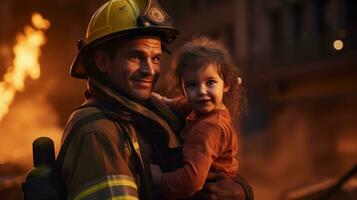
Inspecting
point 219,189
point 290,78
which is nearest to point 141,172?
point 219,189

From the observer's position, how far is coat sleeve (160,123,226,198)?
111 inches

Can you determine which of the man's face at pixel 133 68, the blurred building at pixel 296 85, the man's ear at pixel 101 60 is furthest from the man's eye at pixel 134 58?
the blurred building at pixel 296 85

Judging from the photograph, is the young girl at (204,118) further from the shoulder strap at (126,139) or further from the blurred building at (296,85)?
the blurred building at (296,85)

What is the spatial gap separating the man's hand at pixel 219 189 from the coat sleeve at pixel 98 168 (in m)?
0.39

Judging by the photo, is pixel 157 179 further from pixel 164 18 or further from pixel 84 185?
pixel 164 18

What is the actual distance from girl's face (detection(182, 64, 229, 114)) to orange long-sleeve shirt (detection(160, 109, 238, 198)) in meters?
0.05

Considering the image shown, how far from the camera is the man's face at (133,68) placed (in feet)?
9.43

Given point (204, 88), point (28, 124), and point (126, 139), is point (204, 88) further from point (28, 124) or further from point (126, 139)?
point (28, 124)

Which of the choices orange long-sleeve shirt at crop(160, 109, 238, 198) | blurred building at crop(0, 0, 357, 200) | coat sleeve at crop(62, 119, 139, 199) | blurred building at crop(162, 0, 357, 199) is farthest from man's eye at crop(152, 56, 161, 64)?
blurred building at crop(162, 0, 357, 199)

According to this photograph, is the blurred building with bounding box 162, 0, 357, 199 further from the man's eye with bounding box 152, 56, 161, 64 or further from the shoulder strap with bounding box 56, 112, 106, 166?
the shoulder strap with bounding box 56, 112, 106, 166

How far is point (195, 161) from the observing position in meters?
2.84

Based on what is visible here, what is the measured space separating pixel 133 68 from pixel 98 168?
507mm

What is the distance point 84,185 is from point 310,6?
70.8ft

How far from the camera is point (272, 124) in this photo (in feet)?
Answer: 82.3
